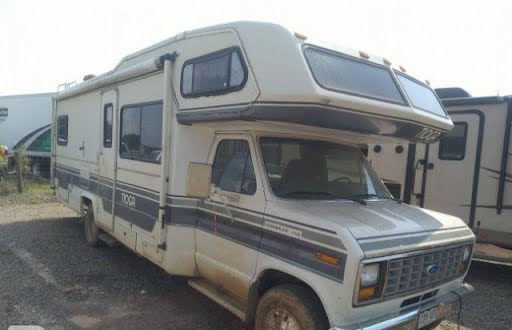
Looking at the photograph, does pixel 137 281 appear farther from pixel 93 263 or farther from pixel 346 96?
pixel 346 96

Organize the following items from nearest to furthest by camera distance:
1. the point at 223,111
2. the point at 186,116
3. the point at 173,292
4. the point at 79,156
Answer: the point at 223,111
the point at 186,116
the point at 173,292
the point at 79,156

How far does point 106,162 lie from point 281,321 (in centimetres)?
411

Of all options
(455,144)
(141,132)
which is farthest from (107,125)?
(455,144)

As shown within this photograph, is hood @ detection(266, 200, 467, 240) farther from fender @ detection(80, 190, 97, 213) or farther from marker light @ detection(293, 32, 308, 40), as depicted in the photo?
fender @ detection(80, 190, 97, 213)

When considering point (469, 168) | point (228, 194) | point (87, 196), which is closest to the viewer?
point (228, 194)

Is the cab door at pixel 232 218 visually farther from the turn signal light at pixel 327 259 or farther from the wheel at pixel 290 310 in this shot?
the turn signal light at pixel 327 259

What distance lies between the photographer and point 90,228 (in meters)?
7.71

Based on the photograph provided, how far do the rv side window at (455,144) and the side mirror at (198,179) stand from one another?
189 inches

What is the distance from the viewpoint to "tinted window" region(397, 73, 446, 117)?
181 inches

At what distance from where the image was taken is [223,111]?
13.8 feet

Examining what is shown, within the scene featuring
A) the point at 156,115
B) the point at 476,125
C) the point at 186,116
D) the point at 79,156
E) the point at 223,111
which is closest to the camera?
the point at 223,111

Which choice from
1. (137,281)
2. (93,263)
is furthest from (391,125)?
(93,263)

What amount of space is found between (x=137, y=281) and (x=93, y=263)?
1.11 metres

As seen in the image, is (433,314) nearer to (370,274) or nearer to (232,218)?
(370,274)
